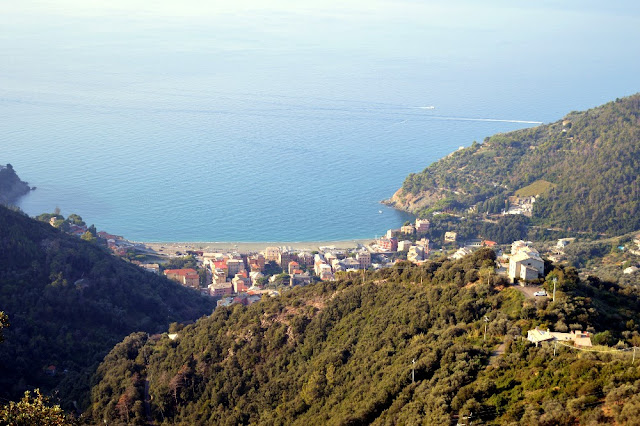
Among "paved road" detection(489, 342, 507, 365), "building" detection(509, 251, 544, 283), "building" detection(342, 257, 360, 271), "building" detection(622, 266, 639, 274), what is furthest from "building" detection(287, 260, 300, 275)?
"paved road" detection(489, 342, 507, 365)

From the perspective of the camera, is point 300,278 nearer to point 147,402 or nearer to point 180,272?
point 180,272

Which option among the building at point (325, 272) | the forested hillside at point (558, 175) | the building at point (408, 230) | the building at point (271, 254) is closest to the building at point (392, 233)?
the building at point (408, 230)

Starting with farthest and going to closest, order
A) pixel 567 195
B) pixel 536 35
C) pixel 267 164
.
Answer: pixel 536 35 < pixel 267 164 < pixel 567 195

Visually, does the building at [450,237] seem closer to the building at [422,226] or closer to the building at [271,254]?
the building at [422,226]

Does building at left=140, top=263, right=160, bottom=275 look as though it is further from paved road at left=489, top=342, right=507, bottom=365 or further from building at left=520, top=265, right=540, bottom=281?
paved road at left=489, top=342, right=507, bottom=365

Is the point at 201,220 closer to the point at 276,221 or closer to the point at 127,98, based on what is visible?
the point at 276,221

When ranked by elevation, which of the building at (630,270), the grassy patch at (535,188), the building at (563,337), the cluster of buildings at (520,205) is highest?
the building at (563,337)

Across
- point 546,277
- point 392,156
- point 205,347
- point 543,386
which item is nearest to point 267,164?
point 392,156

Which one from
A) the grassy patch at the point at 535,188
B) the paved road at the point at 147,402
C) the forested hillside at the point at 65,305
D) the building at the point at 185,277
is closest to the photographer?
the paved road at the point at 147,402
